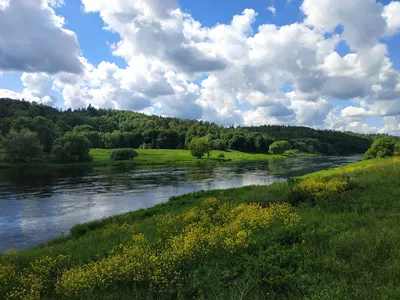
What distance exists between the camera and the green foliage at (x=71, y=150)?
92.4 m

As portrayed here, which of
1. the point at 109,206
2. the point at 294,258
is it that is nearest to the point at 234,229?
the point at 294,258

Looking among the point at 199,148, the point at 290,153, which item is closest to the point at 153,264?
the point at 199,148

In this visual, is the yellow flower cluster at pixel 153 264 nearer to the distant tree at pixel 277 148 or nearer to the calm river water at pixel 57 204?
the calm river water at pixel 57 204

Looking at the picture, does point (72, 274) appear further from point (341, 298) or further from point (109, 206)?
point (109, 206)

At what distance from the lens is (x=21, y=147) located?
287ft

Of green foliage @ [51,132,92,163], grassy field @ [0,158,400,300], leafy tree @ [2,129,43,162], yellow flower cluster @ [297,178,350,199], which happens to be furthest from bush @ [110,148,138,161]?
A: grassy field @ [0,158,400,300]

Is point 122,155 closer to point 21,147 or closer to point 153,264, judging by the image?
point 21,147

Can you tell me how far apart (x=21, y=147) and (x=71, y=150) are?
530 inches

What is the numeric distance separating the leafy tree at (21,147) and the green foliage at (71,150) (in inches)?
188

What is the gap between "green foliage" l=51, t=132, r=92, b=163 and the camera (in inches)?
3639

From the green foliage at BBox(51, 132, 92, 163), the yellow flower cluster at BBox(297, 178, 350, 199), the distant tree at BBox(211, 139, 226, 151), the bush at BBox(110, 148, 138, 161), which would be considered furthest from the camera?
the distant tree at BBox(211, 139, 226, 151)

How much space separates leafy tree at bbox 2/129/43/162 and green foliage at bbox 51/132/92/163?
4769mm

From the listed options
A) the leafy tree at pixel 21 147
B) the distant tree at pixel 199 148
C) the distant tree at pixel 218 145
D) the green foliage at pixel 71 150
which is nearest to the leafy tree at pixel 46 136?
the green foliage at pixel 71 150

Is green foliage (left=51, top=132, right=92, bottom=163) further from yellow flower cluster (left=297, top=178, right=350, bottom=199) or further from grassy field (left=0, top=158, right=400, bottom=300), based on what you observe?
yellow flower cluster (left=297, top=178, right=350, bottom=199)
